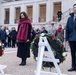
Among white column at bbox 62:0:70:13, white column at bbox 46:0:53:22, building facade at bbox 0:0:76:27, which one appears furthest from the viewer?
white column at bbox 46:0:53:22

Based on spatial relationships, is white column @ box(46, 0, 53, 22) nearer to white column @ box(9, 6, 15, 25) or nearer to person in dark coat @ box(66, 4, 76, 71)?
white column @ box(9, 6, 15, 25)

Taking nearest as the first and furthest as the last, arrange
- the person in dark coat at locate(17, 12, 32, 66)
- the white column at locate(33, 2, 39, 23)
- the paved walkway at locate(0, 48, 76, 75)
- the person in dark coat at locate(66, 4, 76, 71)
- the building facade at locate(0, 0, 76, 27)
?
the paved walkway at locate(0, 48, 76, 75) → the person in dark coat at locate(66, 4, 76, 71) → the person in dark coat at locate(17, 12, 32, 66) → the building facade at locate(0, 0, 76, 27) → the white column at locate(33, 2, 39, 23)

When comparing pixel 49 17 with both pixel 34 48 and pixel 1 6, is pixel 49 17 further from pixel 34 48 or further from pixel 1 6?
→ pixel 34 48

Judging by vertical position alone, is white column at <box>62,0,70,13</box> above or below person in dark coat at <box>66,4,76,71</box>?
above

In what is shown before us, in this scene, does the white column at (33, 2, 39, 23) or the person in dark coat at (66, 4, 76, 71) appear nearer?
the person in dark coat at (66, 4, 76, 71)

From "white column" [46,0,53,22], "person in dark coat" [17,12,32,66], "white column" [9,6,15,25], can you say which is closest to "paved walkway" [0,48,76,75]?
"person in dark coat" [17,12,32,66]

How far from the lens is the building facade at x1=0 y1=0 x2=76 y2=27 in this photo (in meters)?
38.4

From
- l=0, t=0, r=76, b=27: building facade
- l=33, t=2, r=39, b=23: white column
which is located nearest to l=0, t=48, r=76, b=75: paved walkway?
l=0, t=0, r=76, b=27: building facade

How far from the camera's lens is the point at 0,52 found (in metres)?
8.30

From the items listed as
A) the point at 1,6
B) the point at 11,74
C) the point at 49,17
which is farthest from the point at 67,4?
the point at 11,74

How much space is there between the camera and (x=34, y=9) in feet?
133

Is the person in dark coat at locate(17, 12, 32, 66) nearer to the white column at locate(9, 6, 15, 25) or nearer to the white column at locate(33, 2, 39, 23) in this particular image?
the white column at locate(33, 2, 39, 23)

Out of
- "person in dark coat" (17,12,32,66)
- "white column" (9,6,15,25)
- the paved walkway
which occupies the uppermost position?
"white column" (9,6,15,25)

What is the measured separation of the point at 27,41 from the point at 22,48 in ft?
1.11
